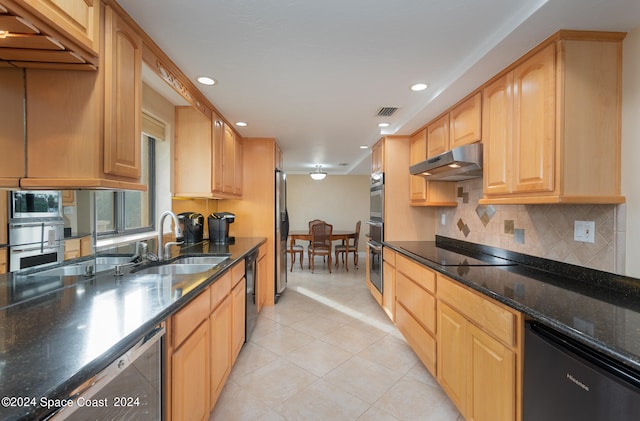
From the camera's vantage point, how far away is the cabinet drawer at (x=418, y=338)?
200 centimetres

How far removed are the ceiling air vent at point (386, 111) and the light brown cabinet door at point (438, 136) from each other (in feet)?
1.42

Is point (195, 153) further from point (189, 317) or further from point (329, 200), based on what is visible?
point (329, 200)

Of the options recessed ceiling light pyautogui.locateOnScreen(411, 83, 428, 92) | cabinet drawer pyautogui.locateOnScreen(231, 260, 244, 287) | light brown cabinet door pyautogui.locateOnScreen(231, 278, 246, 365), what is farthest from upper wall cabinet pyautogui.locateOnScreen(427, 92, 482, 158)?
light brown cabinet door pyautogui.locateOnScreen(231, 278, 246, 365)

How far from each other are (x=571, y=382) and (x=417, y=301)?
1324 mm

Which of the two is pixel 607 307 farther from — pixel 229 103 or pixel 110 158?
pixel 229 103

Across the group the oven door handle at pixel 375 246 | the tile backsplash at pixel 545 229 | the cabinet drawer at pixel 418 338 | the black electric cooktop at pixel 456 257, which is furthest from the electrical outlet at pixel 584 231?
the oven door handle at pixel 375 246

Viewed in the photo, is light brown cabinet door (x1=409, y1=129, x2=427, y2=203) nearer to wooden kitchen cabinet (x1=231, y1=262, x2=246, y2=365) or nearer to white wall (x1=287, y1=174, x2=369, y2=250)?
wooden kitchen cabinet (x1=231, y1=262, x2=246, y2=365)

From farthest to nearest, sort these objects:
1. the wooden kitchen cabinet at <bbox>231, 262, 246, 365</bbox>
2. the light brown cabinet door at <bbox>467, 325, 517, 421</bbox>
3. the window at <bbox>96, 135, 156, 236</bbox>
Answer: the wooden kitchen cabinet at <bbox>231, 262, 246, 365</bbox>
the window at <bbox>96, 135, 156, 236</bbox>
the light brown cabinet door at <bbox>467, 325, 517, 421</bbox>

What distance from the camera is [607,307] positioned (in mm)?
1141

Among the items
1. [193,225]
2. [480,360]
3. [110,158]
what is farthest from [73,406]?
[193,225]

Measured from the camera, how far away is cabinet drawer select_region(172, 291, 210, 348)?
46.9 inches

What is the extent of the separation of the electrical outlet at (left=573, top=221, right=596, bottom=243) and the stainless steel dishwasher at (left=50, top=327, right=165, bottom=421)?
211cm

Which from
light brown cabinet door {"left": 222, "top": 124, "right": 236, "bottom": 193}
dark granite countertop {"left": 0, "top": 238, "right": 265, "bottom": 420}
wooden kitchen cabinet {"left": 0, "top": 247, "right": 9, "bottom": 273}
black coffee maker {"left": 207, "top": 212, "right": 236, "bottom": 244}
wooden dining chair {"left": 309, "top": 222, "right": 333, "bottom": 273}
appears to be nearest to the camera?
dark granite countertop {"left": 0, "top": 238, "right": 265, "bottom": 420}

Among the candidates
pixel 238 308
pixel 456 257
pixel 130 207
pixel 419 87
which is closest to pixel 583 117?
pixel 419 87
